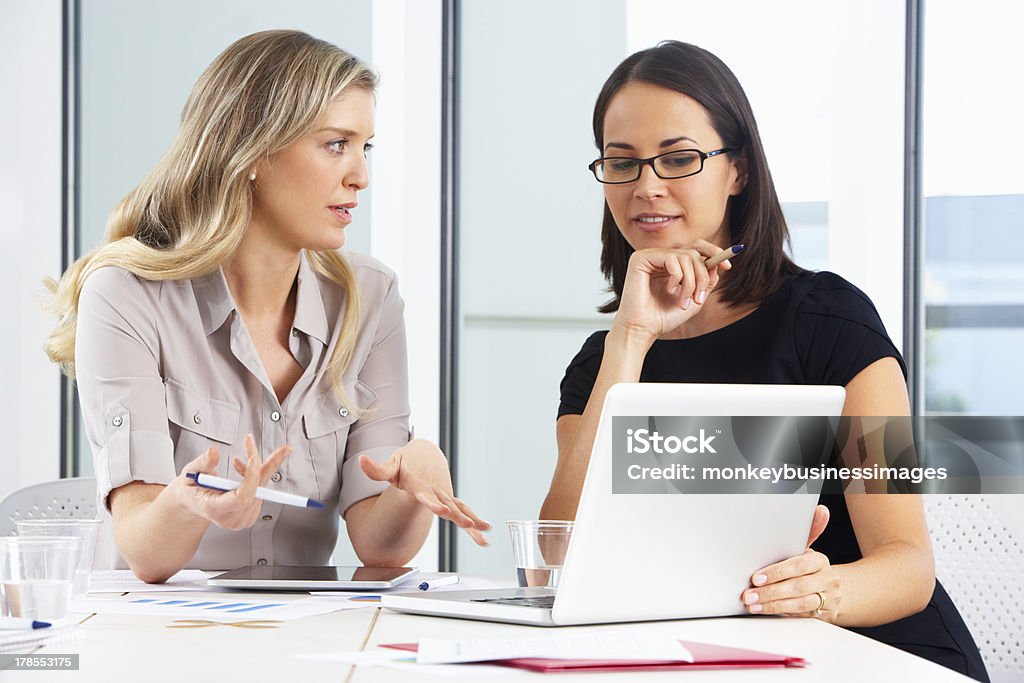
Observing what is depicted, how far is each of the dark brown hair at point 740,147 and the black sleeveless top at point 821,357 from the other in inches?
1.9

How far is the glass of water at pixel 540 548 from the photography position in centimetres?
120

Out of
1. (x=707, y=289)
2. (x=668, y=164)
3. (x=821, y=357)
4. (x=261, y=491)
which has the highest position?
(x=668, y=164)

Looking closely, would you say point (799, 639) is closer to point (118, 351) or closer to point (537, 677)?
point (537, 677)

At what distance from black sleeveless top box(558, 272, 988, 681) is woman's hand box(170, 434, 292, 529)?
2.56 ft

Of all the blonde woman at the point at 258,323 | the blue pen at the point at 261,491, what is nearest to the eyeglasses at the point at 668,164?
the blonde woman at the point at 258,323

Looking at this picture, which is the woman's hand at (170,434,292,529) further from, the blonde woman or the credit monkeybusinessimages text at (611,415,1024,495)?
the credit monkeybusinessimages text at (611,415,1024,495)

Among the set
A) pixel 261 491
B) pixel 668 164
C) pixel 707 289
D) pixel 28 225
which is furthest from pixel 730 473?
pixel 28 225

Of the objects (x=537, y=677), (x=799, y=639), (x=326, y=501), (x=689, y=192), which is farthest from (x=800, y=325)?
(x=537, y=677)

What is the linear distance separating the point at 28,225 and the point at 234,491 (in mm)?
2814

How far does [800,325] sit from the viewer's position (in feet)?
5.45

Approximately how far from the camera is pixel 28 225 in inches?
145

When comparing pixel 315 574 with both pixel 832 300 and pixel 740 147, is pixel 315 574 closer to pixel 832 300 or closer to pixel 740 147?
pixel 832 300

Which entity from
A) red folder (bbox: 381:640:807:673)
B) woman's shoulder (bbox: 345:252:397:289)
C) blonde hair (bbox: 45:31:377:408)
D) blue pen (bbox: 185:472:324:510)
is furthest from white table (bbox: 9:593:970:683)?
woman's shoulder (bbox: 345:252:397:289)

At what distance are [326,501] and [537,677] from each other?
1.17m
